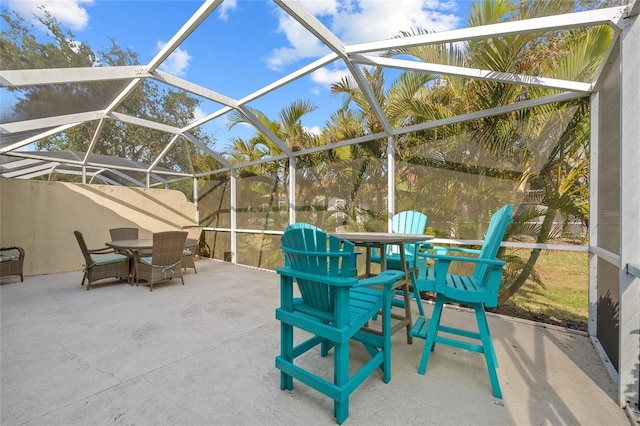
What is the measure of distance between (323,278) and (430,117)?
302 cm

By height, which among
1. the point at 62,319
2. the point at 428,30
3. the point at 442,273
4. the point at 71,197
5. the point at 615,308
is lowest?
the point at 62,319

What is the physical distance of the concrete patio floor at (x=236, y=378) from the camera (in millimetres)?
1564

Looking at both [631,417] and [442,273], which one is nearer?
[631,417]

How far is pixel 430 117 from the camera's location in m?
3.57

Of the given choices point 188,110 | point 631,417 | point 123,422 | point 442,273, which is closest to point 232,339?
point 123,422

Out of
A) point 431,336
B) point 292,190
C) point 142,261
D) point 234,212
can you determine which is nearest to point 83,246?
point 142,261

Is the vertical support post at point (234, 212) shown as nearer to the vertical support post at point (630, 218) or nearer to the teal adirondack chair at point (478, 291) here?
the teal adirondack chair at point (478, 291)

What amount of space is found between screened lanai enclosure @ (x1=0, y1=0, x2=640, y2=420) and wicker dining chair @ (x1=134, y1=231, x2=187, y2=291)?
1895 millimetres

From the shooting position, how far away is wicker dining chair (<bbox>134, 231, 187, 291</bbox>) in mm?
4320

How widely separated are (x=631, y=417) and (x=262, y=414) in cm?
219

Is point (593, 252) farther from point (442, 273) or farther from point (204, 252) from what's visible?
point (204, 252)

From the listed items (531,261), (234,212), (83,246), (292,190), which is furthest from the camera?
(234,212)

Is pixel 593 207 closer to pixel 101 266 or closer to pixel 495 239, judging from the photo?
pixel 495 239

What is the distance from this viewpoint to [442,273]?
6.30 feet
